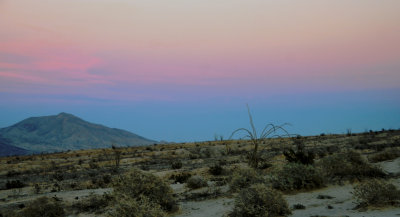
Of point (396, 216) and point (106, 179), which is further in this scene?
point (106, 179)

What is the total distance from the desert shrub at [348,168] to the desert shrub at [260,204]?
17.7ft

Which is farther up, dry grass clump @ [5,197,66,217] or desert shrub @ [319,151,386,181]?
desert shrub @ [319,151,386,181]

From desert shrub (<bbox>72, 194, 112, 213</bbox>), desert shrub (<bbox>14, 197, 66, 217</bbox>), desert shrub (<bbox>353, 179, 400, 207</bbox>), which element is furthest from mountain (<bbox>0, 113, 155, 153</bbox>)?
desert shrub (<bbox>353, 179, 400, 207</bbox>)

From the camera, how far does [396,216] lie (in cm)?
902

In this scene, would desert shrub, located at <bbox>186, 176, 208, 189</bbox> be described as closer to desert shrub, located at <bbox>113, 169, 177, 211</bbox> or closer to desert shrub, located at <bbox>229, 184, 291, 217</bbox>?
desert shrub, located at <bbox>113, 169, 177, 211</bbox>

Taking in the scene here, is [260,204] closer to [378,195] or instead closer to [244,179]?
[378,195]

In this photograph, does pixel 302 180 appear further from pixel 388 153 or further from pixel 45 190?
pixel 45 190

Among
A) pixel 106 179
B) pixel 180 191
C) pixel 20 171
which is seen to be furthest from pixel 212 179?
pixel 20 171

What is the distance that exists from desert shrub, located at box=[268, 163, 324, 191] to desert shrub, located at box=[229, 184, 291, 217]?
3.40m

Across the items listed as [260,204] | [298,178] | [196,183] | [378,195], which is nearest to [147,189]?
[260,204]

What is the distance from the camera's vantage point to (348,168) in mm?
14750

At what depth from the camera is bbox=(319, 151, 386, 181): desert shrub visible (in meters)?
14.3

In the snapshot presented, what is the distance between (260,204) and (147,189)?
13.8 feet

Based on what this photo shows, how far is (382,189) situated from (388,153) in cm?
1017
